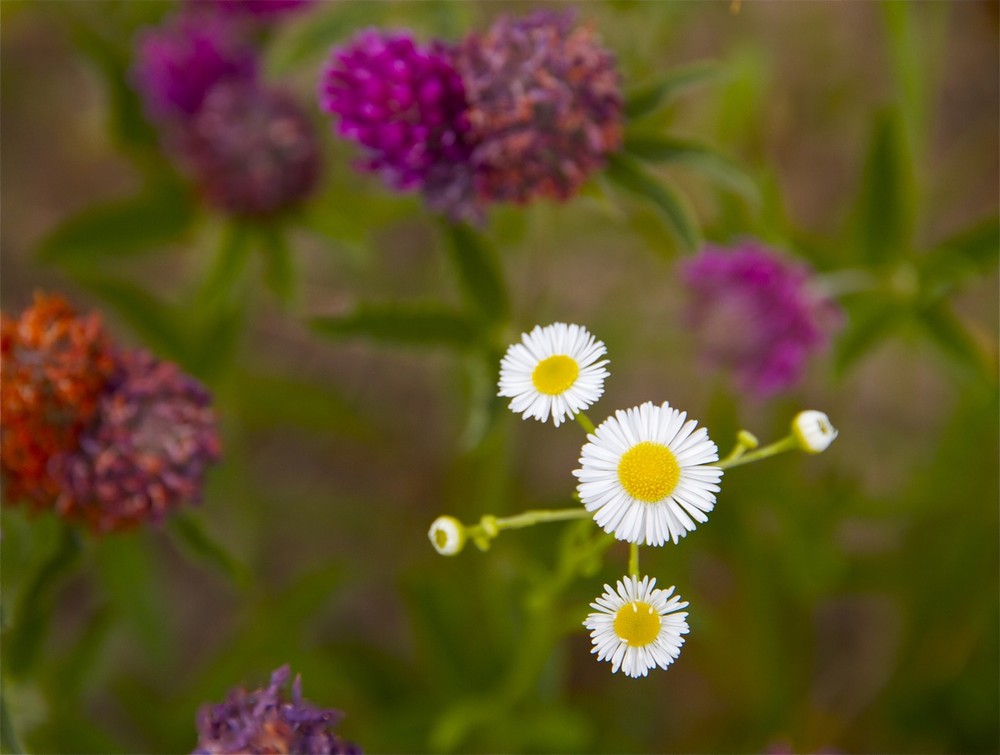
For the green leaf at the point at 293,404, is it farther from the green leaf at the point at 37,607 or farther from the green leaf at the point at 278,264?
the green leaf at the point at 37,607

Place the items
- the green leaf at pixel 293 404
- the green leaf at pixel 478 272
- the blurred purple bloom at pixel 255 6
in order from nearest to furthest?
the green leaf at pixel 478 272 → the blurred purple bloom at pixel 255 6 → the green leaf at pixel 293 404

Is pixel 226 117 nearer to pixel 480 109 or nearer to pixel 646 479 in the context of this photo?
pixel 480 109

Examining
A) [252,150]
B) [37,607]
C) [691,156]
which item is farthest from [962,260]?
[37,607]

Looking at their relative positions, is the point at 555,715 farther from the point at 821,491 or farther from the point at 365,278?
the point at 365,278

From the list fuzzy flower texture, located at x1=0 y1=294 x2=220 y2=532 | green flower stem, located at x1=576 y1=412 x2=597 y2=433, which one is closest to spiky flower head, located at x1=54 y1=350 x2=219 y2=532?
fuzzy flower texture, located at x1=0 y1=294 x2=220 y2=532

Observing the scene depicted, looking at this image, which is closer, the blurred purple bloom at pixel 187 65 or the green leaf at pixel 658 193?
the green leaf at pixel 658 193

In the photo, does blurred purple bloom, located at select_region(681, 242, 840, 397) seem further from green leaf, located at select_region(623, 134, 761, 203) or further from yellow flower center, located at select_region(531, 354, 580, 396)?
yellow flower center, located at select_region(531, 354, 580, 396)

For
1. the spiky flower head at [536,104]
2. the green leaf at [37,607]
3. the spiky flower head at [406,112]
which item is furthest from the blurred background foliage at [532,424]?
the spiky flower head at [406,112]
